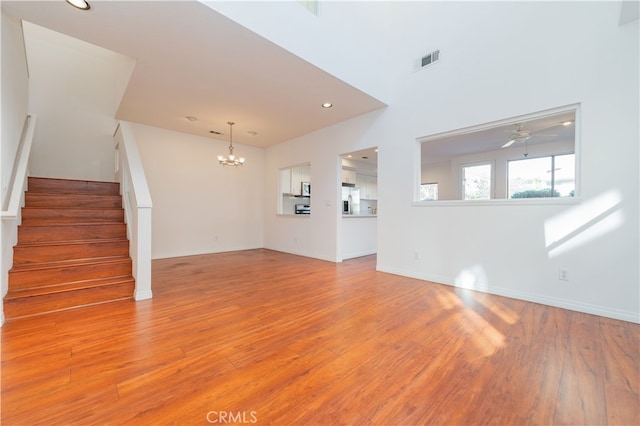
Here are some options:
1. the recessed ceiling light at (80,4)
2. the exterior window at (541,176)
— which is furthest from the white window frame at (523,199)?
the recessed ceiling light at (80,4)

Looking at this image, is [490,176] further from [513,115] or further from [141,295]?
[141,295]

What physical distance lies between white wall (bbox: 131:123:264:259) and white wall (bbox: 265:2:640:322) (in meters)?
3.49

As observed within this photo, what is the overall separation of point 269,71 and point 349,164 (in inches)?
163

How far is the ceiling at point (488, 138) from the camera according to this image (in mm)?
3918

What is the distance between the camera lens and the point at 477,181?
7156 mm

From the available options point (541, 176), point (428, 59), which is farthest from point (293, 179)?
point (541, 176)

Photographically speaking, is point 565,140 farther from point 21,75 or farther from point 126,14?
point 21,75

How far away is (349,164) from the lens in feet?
23.4

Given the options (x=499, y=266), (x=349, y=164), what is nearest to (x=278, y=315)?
(x=499, y=266)

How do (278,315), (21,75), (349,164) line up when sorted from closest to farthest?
(278,315) → (21,75) → (349,164)

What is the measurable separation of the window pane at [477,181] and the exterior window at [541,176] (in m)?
0.54

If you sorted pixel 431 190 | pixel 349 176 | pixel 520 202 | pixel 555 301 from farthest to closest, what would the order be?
pixel 431 190, pixel 349 176, pixel 520 202, pixel 555 301

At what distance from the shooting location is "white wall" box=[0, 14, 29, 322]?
2.36 metres

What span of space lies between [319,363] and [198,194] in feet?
17.2
